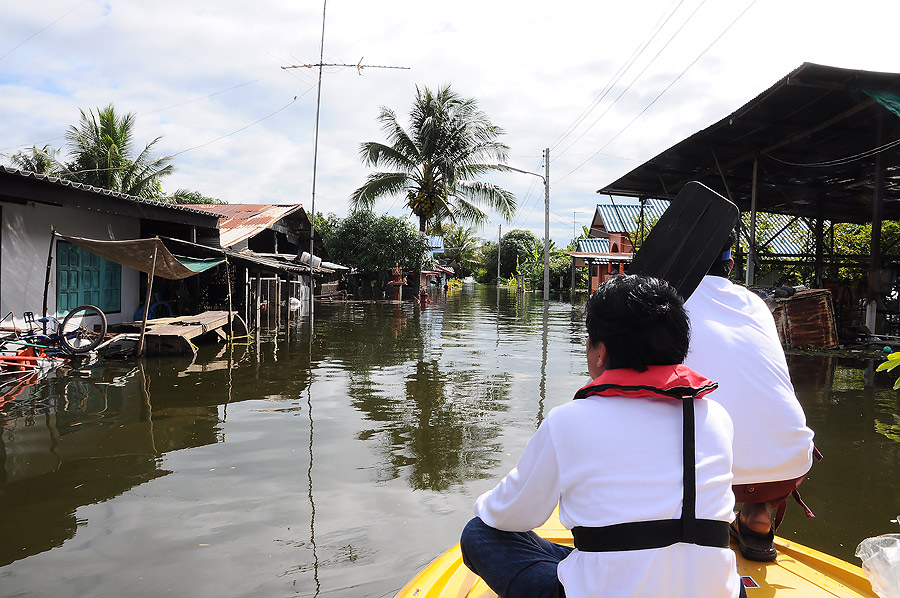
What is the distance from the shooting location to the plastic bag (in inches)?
80.8

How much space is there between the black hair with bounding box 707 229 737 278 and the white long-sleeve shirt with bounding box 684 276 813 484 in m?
0.22

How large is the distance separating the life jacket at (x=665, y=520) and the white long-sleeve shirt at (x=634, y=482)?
0.01 metres

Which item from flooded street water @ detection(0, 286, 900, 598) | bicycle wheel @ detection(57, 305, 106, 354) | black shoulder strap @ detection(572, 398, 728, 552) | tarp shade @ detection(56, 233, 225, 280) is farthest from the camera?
tarp shade @ detection(56, 233, 225, 280)

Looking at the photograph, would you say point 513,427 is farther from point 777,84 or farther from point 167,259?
point 167,259

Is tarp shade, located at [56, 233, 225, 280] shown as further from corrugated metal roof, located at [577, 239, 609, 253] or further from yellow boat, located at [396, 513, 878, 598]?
corrugated metal roof, located at [577, 239, 609, 253]

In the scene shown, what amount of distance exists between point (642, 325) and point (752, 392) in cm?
90

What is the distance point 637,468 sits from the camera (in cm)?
152

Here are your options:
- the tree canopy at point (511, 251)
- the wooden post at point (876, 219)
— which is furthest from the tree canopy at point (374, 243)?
the tree canopy at point (511, 251)

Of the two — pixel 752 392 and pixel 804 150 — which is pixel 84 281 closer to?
pixel 752 392

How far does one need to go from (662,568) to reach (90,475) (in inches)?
186

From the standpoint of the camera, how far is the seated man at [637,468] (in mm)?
1498

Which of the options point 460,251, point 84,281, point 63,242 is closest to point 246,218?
point 84,281

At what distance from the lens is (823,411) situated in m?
7.09

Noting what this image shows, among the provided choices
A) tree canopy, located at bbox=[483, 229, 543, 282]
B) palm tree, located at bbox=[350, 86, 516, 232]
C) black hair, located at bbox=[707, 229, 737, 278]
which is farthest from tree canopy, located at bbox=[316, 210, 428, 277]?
tree canopy, located at bbox=[483, 229, 543, 282]
